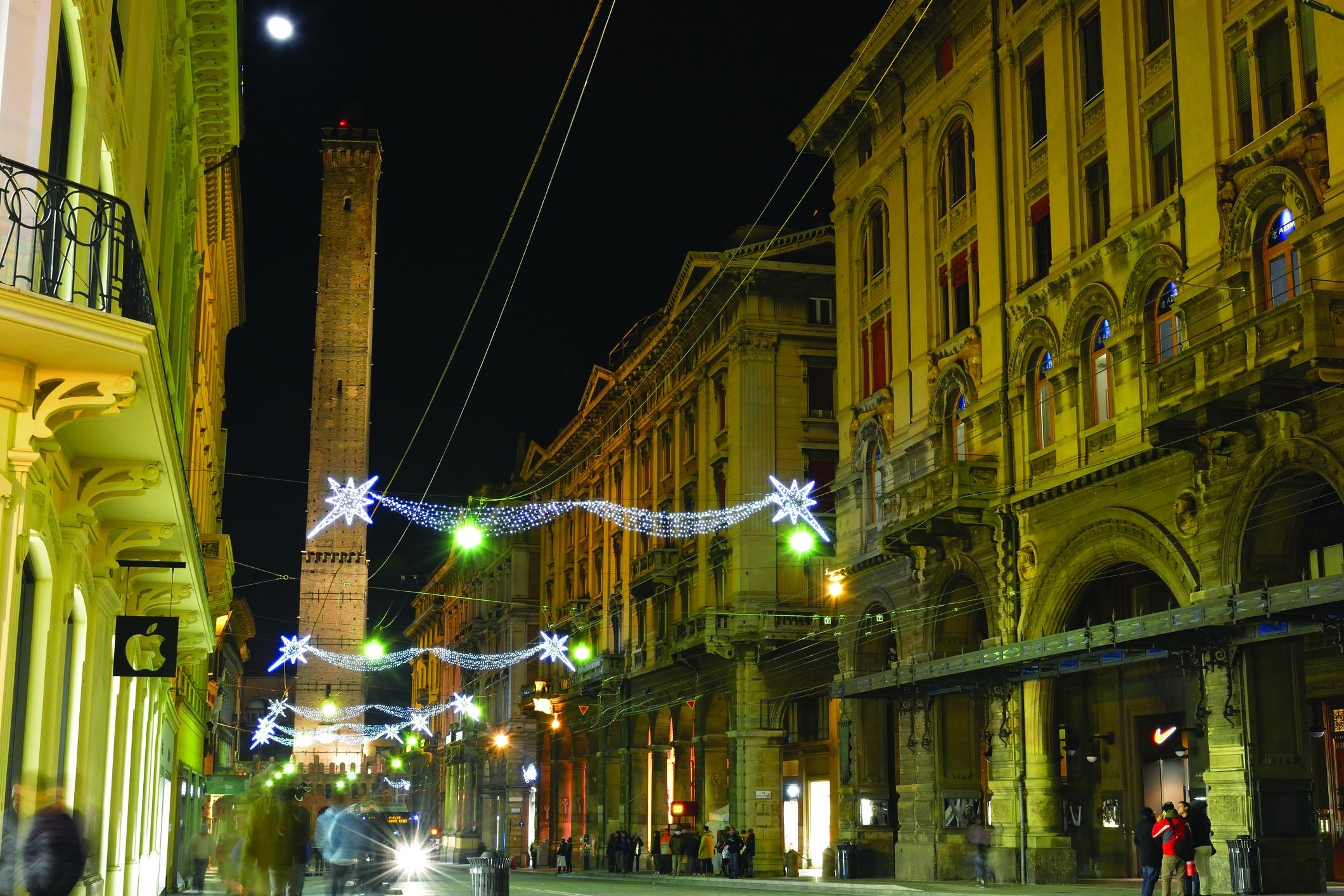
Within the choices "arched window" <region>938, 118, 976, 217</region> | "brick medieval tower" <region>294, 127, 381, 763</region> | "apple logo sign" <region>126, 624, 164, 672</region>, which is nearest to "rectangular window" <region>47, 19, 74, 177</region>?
"apple logo sign" <region>126, 624, 164, 672</region>

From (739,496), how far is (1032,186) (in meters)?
17.8

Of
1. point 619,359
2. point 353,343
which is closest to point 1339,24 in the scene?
point 619,359

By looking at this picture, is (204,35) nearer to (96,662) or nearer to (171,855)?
(96,662)

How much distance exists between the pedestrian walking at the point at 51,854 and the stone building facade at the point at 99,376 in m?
0.43

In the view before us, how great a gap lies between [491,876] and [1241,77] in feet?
55.3

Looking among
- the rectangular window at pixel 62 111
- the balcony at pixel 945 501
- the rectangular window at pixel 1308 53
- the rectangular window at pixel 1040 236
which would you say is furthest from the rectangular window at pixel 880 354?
the rectangular window at pixel 62 111

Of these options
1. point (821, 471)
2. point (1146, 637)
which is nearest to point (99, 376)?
point (1146, 637)

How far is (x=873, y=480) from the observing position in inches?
1522

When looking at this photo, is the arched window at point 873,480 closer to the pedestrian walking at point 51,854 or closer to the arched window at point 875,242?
the arched window at point 875,242

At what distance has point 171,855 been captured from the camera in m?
36.2

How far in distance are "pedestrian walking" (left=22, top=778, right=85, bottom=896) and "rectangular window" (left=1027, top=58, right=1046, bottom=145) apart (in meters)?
26.5

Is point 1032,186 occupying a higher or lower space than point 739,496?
higher

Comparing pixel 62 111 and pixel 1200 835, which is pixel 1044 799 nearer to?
pixel 1200 835

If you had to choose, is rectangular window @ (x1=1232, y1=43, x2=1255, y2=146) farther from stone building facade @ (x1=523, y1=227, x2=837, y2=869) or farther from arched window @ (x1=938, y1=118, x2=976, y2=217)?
stone building facade @ (x1=523, y1=227, x2=837, y2=869)
